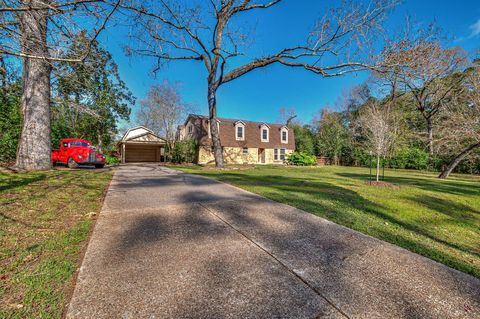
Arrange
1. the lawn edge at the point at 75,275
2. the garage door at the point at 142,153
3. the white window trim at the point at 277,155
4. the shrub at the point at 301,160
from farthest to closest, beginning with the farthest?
1. the garage door at the point at 142,153
2. the white window trim at the point at 277,155
3. the shrub at the point at 301,160
4. the lawn edge at the point at 75,275

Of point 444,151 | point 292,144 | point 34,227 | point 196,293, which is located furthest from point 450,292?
point 292,144

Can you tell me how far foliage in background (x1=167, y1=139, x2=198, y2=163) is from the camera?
21531 millimetres

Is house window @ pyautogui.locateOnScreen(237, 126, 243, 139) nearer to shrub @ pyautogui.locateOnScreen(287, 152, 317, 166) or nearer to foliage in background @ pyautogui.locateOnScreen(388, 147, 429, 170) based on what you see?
shrub @ pyautogui.locateOnScreen(287, 152, 317, 166)

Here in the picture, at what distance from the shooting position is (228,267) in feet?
7.23

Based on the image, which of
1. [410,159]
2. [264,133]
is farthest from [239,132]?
[410,159]

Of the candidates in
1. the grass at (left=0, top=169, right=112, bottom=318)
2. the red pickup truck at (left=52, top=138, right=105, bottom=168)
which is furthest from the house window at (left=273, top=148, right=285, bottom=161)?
the grass at (left=0, top=169, right=112, bottom=318)

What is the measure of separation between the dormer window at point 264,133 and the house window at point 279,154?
2005mm

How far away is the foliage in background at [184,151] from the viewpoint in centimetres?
2153

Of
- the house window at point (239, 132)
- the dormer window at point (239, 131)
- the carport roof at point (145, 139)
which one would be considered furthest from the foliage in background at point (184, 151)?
the house window at point (239, 132)

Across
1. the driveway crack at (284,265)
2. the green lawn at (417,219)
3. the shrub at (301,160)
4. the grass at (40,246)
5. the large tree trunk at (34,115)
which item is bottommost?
the green lawn at (417,219)

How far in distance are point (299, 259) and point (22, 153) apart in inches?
449

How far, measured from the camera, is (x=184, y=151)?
70.5ft

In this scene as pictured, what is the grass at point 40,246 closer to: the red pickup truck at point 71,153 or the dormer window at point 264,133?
the red pickup truck at point 71,153

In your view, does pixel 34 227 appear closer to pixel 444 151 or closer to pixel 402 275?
pixel 402 275
